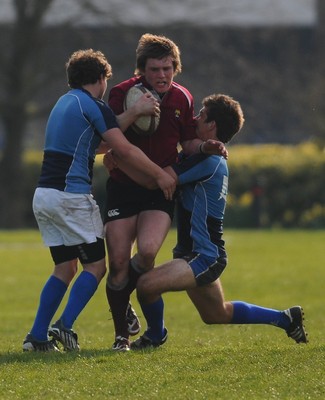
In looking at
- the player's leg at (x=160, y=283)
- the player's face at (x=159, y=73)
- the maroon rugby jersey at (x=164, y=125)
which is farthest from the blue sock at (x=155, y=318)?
the player's face at (x=159, y=73)

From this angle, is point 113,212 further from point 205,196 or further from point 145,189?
point 205,196

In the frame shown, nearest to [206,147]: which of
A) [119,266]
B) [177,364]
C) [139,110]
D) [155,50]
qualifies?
[139,110]

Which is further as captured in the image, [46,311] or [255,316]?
[255,316]

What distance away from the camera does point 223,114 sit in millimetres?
8227

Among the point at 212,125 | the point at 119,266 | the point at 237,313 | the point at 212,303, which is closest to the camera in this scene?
the point at 119,266

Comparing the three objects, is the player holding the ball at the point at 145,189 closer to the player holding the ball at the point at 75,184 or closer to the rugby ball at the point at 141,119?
the rugby ball at the point at 141,119

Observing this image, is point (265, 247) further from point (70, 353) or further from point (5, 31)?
point (70, 353)

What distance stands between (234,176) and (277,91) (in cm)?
986

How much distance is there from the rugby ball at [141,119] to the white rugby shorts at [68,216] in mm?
565

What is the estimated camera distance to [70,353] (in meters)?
7.89

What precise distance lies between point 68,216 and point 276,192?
1988 cm

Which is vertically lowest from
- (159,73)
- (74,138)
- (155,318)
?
(155,318)

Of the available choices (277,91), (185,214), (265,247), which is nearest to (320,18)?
(277,91)

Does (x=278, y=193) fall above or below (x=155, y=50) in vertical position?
below
